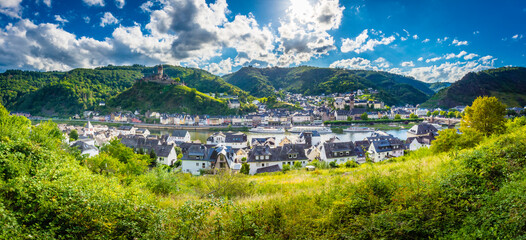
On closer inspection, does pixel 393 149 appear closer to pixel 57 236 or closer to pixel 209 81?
pixel 57 236

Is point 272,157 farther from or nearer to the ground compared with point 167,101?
nearer to the ground

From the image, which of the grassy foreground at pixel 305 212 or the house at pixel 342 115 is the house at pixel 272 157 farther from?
the house at pixel 342 115

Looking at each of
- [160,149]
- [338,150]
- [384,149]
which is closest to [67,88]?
[160,149]

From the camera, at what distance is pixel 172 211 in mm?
4305

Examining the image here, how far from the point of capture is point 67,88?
133 meters

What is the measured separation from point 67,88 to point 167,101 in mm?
67331

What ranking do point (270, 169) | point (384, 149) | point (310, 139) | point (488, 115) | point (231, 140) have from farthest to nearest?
point (231, 140)
point (310, 139)
point (384, 149)
point (270, 169)
point (488, 115)

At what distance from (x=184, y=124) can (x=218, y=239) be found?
314 feet

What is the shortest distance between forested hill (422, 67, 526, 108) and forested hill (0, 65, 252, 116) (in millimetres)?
114247

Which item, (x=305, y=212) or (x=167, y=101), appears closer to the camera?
(x=305, y=212)

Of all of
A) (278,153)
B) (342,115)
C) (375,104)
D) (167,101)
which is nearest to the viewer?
(278,153)

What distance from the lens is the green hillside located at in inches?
4407

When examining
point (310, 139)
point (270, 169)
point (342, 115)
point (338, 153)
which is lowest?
point (270, 169)

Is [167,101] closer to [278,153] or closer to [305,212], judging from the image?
[278,153]
